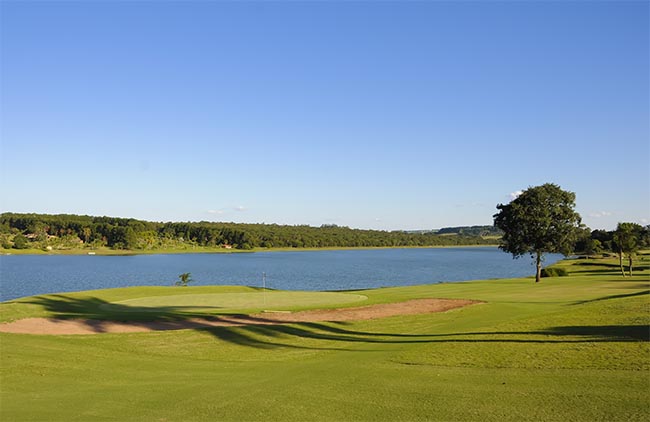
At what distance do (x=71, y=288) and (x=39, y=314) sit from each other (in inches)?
1794

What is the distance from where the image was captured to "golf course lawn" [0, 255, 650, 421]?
34.4ft

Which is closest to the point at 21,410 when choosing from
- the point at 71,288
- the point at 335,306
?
the point at 335,306

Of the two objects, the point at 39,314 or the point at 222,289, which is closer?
the point at 39,314

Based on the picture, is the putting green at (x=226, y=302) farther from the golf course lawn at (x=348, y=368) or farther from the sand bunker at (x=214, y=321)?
the sand bunker at (x=214, y=321)

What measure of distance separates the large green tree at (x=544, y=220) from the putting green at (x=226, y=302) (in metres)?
23.5

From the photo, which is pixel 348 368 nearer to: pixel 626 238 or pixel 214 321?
pixel 214 321

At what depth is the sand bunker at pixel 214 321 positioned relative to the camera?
2258 cm

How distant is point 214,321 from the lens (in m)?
24.7

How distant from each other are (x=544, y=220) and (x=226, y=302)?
32684mm

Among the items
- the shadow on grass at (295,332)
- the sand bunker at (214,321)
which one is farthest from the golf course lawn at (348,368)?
the sand bunker at (214,321)

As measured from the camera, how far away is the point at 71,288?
67.2 metres

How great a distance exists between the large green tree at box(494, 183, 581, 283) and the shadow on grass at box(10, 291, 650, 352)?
3246cm

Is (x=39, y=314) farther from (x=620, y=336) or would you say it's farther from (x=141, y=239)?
(x=141, y=239)

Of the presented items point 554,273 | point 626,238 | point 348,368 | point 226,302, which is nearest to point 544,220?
point 554,273
